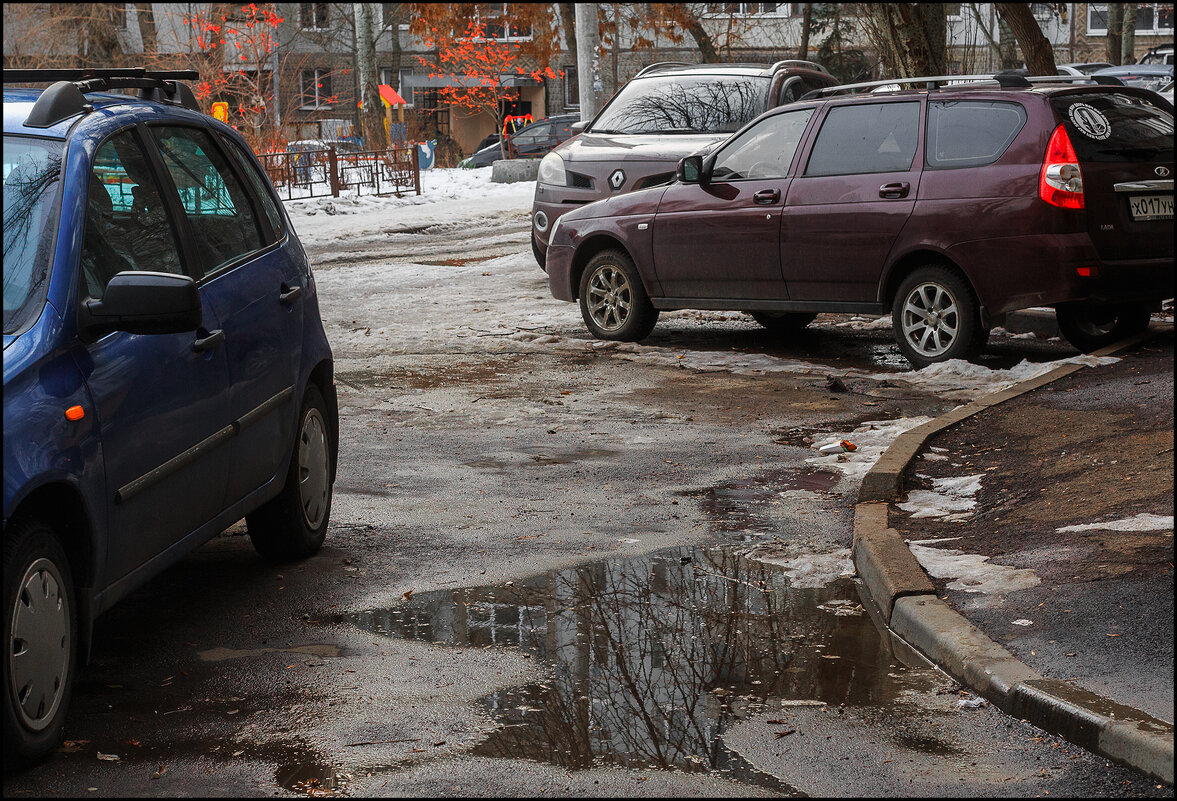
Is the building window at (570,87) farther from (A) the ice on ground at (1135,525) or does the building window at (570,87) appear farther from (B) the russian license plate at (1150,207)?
(A) the ice on ground at (1135,525)

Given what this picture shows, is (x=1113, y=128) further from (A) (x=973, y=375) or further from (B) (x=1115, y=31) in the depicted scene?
(B) (x=1115, y=31)

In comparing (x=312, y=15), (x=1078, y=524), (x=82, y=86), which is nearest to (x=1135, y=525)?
(x=1078, y=524)

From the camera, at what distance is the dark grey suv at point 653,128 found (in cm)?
1391

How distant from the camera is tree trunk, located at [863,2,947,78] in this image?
16.4 meters

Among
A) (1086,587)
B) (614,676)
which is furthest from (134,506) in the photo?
(1086,587)

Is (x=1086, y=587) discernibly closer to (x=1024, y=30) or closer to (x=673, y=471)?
(x=673, y=471)

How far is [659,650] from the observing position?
15.8 ft

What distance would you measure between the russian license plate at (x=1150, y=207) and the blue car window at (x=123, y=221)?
6686 millimetres

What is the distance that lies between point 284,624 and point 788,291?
6.35 meters

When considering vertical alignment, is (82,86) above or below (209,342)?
above

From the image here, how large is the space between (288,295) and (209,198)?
0.52 m

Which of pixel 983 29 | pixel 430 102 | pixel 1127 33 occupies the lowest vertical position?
pixel 430 102

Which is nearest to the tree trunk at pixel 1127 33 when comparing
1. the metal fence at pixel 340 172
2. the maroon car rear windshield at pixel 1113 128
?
the metal fence at pixel 340 172

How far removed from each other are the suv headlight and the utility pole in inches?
463
